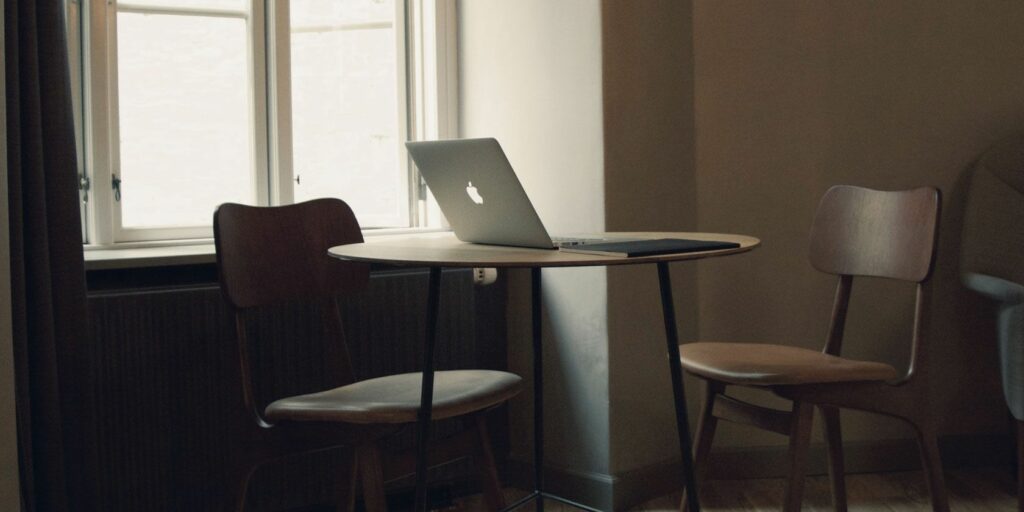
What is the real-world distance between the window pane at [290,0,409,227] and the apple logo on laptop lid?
3.61 feet

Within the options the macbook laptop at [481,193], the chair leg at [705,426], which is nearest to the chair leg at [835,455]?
the chair leg at [705,426]

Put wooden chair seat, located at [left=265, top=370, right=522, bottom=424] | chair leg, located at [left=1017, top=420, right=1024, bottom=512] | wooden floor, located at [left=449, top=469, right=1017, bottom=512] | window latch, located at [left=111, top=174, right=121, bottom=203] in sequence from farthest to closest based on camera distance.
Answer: wooden floor, located at [left=449, top=469, right=1017, bottom=512] → window latch, located at [left=111, top=174, right=121, bottom=203] → chair leg, located at [left=1017, top=420, right=1024, bottom=512] → wooden chair seat, located at [left=265, top=370, right=522, bottom=424]

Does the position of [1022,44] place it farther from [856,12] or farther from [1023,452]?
[1023,452]

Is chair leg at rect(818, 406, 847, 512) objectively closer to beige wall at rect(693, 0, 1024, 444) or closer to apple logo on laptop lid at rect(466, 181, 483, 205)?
beige wall at rect(693, 0, 1024, 444)

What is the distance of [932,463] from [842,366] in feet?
0.92

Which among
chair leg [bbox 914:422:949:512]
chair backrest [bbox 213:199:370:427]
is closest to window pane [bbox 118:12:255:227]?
chair backrest [bbox 213:199:370:427]

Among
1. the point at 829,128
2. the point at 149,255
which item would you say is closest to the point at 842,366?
the point at 829,128

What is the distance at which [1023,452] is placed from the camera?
2.60m

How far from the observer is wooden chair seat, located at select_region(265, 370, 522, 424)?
6.64 ft

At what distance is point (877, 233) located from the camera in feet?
8.12

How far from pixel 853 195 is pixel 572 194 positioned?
78 cm

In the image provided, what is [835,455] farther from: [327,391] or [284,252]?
[284,252]

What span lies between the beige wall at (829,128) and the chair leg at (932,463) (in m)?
0.96

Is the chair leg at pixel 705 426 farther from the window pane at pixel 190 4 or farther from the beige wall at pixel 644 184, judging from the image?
the window pane at pixel 190 4
